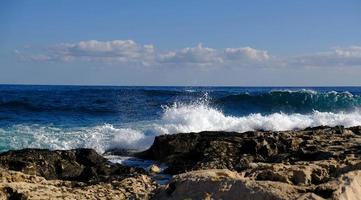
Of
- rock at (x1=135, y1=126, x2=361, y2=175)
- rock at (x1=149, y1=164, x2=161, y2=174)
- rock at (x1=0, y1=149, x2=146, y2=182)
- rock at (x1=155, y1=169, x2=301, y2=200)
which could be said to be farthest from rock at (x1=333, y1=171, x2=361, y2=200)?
rock at (x1=149, y1=164, x2=161, y2=174)

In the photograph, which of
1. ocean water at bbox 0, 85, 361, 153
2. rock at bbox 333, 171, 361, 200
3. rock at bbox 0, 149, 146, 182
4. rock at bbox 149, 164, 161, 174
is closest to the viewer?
rock at bbox 333, 171, 361, 200

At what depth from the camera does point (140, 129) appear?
750 inches

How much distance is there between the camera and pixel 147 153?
1241cm

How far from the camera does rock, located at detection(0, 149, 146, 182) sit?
899 cm

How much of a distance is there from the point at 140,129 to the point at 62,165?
964 centimetres

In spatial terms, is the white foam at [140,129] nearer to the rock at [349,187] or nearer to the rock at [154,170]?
the rock at [154,170]

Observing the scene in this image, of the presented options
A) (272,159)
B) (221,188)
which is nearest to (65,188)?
(221,188)

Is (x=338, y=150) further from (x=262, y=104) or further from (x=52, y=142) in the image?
(x=262, y=104)

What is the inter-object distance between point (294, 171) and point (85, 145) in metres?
12.0

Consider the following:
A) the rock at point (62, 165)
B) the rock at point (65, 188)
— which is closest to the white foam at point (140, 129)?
the rock at point (62, 165)

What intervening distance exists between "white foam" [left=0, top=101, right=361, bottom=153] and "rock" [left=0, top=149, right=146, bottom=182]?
5.26 meters

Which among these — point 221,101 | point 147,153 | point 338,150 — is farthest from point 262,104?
point 338,150

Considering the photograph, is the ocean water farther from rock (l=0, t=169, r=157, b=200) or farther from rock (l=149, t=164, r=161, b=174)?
rock (l=0, t=169, r=157, b=200)

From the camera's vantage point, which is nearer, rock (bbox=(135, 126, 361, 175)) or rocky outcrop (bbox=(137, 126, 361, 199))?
rocky outcrop (bbox=(137, 126, 361, 199))
